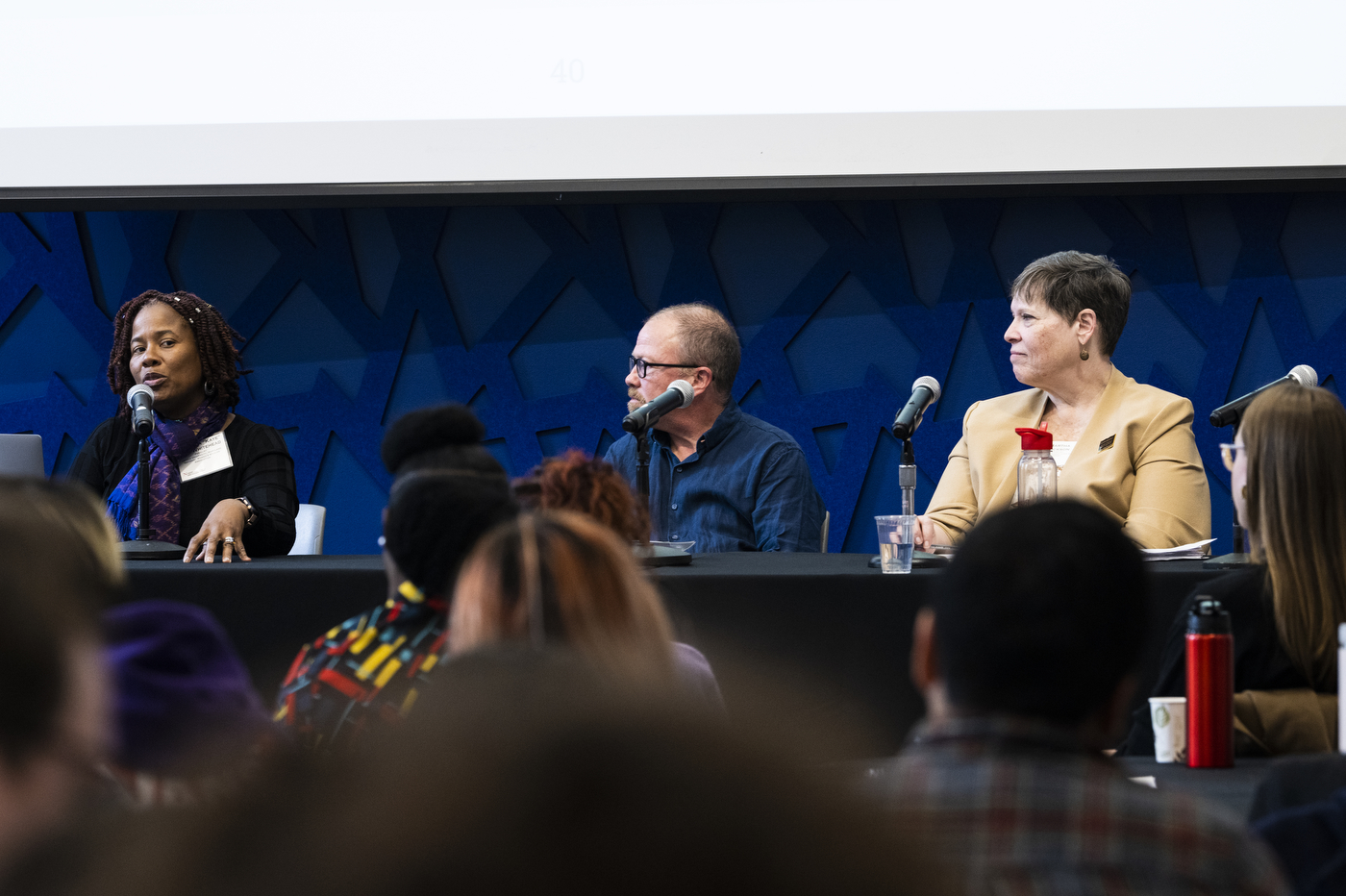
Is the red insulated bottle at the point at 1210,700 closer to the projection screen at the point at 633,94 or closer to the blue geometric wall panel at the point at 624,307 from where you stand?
the projection screen at the point at 633,94

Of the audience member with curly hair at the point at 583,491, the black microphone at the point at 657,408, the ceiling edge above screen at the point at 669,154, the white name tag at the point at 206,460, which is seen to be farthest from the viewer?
the ceiling edge above screen at the point at 669,154

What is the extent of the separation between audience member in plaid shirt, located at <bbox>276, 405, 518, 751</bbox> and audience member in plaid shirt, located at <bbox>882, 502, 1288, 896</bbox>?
1.93 ft

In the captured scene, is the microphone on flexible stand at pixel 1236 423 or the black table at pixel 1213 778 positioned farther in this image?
the microphone on flexible stand at pixel 1236 423

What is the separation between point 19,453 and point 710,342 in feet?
5.19

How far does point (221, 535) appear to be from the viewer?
248 centimetres

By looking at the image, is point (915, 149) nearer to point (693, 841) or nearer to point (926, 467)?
point (926, 467)

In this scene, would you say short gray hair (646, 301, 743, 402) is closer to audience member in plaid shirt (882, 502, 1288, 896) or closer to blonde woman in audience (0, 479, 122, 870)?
audience member in plaid shirt (882, 502, 1288, 896)

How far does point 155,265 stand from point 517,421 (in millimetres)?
1258

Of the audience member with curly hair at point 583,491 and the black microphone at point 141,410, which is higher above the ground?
the black microphone at point 141,410

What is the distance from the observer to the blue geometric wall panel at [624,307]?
3.76 m

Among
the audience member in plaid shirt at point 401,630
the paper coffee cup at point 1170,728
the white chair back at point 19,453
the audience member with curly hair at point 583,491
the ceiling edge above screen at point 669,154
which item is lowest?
the paper coffee cup at point 1170,728

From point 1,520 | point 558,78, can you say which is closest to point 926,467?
point 558,78

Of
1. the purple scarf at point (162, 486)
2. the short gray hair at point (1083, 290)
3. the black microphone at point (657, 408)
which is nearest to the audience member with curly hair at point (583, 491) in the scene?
the black microphone at point (657, 408)

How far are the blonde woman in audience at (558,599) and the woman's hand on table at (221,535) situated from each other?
1.54 meters
